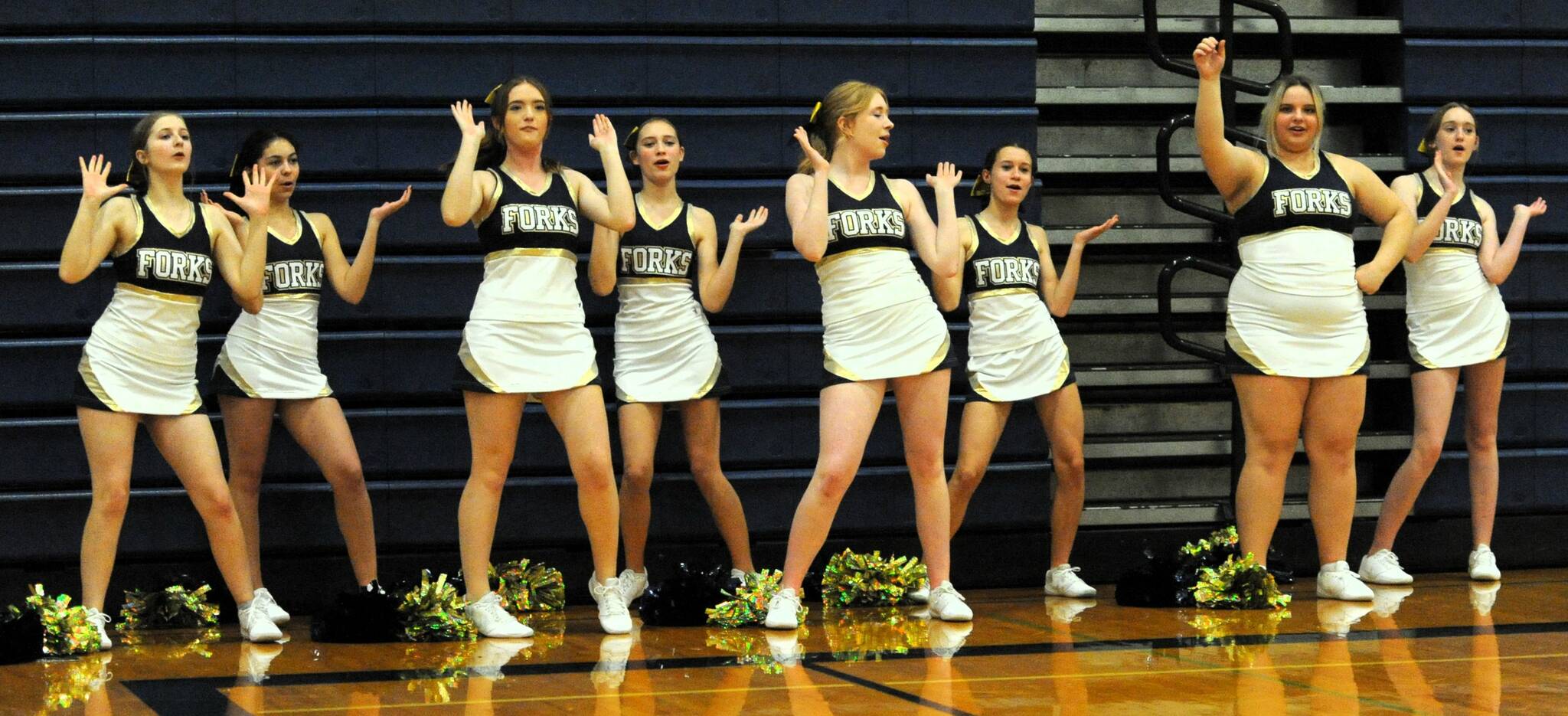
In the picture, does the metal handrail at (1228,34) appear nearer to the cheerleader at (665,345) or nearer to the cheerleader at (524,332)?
the cheerleader at (665,345)

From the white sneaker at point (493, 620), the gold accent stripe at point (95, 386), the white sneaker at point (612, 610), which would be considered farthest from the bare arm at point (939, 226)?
the gold accent stripe at point (95, 386)

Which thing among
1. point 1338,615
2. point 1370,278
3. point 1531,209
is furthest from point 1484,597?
point 1531,209

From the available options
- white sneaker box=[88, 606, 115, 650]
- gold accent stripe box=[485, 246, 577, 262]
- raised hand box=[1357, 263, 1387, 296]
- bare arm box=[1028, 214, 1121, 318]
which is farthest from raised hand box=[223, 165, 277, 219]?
raised hand box=[1357, 263, 1387, 296]

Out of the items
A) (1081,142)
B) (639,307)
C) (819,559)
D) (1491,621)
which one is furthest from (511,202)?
(1491,621)

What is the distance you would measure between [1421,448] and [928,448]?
2.28 m

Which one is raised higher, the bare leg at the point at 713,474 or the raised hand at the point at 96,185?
the raised hand at the point at 96,185

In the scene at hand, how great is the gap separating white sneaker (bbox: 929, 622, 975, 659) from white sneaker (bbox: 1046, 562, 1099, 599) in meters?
0.99

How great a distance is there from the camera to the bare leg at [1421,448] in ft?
21.6

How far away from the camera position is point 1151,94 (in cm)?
722

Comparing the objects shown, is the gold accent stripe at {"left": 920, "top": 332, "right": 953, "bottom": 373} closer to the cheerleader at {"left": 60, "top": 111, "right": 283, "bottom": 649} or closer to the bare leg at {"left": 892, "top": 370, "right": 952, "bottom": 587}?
the bare leg at {"left": 892, "top": 370, "right": 952, "bottom": 587}

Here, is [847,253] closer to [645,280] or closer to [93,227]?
[645,280]

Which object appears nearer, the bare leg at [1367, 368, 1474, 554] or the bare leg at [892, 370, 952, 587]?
the bare leg at [892, 370, 952, 587]

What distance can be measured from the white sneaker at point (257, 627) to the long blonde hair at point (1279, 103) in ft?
12.3

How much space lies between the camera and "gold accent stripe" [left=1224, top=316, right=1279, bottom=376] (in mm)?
5824
